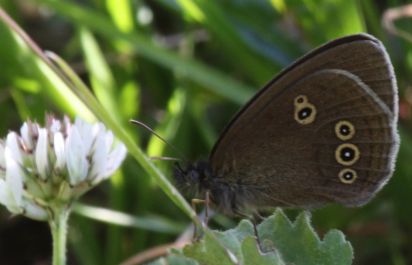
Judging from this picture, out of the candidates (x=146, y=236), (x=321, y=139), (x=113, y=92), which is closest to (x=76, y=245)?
(x=146, y=236)

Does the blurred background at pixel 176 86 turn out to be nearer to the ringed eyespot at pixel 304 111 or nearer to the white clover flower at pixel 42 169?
the ringed eyespot at pixel 304 111

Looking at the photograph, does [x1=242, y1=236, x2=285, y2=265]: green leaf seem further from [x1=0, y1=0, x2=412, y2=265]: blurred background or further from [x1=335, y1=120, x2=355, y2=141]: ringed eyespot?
[x1=0, y1=0, x2=412, y2=265]: blurred background

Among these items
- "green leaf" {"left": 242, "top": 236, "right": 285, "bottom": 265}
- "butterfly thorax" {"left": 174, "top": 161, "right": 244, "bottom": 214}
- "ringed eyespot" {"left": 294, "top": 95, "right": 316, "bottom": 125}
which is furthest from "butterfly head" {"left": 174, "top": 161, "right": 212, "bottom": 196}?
"green leaf" {"left": 242, "top": 236, "right": 285, "bottom": 265}

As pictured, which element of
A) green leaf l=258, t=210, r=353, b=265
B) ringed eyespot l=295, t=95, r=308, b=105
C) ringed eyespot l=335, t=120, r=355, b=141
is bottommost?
green leaf l=258, t=210, r=353, b=265

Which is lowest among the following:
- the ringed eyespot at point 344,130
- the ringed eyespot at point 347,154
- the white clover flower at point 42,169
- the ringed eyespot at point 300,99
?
the white clover flower at point 42,169

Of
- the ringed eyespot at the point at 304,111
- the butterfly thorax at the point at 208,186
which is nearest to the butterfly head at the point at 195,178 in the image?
the butterfly thorax at the point at 208,186

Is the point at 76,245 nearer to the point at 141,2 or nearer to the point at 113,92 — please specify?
the point at 113,92

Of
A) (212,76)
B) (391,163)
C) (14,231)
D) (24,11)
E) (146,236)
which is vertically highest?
(24,11)
